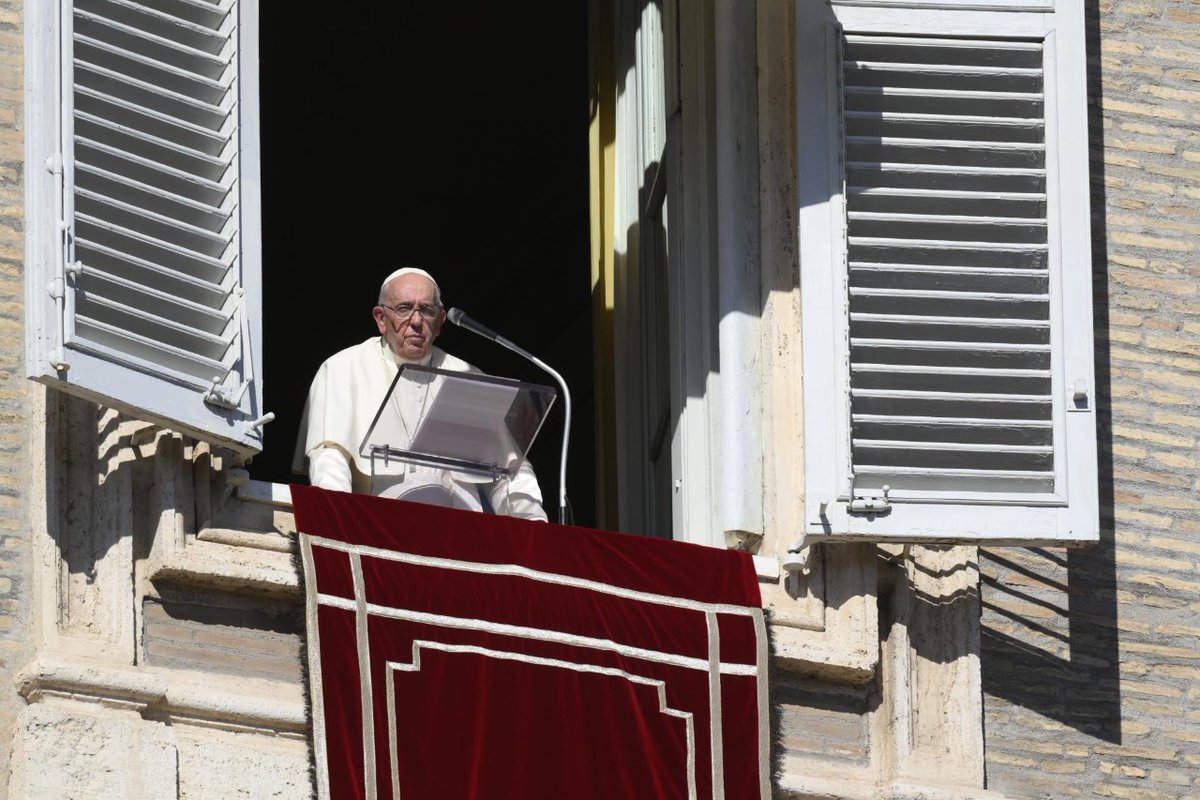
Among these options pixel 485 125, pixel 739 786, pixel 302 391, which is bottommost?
pixel 739 786

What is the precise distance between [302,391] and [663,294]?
504cm

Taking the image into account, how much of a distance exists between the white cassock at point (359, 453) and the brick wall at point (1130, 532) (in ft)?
4.45

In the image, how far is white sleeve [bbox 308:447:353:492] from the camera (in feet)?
32.0

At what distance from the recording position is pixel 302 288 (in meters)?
16.3

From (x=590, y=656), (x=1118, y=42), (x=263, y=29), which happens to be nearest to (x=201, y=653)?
(x=590, y=656)

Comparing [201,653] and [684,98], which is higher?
[684,98]

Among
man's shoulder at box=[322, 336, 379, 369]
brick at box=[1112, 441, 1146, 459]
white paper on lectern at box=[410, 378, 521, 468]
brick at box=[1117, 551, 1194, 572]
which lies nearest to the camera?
white paper on lectern at box=[410, 378, 521, 468]

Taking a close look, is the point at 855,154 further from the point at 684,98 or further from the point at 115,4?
the point at 115,4

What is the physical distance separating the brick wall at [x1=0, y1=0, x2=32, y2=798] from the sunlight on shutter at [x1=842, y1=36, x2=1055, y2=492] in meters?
2.19

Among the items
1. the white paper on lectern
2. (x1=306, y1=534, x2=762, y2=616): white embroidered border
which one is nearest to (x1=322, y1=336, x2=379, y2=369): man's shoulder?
the white paper on lectern

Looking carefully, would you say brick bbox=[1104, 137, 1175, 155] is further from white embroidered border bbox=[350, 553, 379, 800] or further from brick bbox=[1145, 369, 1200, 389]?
white embroidered border bbox=[350, 553, 379, 800]

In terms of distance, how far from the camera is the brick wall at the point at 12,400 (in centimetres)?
898

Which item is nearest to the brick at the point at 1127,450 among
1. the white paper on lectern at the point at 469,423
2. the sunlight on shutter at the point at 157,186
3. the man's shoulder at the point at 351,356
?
the white paper on lectern at the point at 469,423

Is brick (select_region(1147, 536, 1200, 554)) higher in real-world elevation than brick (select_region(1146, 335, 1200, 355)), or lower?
lower
